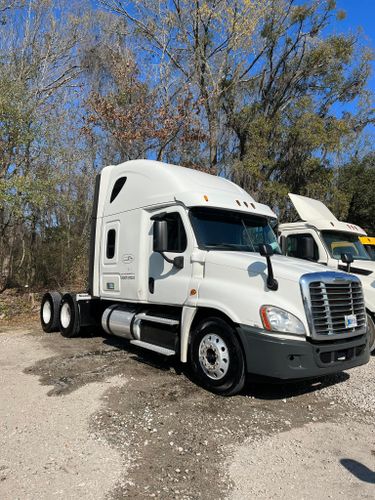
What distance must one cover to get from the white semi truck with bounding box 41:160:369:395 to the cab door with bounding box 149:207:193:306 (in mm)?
16

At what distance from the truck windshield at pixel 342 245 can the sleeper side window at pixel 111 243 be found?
4.33 meters

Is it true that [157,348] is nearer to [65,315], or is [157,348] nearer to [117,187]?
[117,187]

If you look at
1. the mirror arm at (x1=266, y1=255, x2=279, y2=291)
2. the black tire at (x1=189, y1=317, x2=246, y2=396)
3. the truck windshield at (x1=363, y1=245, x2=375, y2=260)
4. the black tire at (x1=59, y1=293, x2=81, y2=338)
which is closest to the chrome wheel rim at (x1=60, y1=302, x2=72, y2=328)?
the black tire at (x1=59, y1=293, x2=81, y2=338)

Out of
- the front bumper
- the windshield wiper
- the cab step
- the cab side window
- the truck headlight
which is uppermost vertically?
the cab side window

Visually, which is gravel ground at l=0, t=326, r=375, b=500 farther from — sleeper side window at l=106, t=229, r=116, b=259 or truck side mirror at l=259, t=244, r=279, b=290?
sleeper side window at l=106, t=229, r=116, b=259

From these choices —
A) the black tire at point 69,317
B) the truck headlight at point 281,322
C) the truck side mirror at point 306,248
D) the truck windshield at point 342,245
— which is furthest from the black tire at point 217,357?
the truck windshield at point 342,245

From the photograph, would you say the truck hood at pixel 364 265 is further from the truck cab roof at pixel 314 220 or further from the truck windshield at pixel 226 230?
the truck windshield at pixel 226 230

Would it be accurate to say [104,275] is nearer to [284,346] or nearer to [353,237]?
[284,346]

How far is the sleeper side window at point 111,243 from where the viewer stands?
8.32 m

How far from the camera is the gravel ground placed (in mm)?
3660

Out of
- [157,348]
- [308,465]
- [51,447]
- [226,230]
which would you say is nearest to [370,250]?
[226,230]

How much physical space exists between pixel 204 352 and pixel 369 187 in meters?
21.4

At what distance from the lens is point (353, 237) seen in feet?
32.7

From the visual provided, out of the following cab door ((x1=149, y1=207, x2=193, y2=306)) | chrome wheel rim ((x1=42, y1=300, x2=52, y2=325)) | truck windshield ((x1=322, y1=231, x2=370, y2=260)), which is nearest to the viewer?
cab door ((x1=149, y1=207, x2=193, y2=306))
